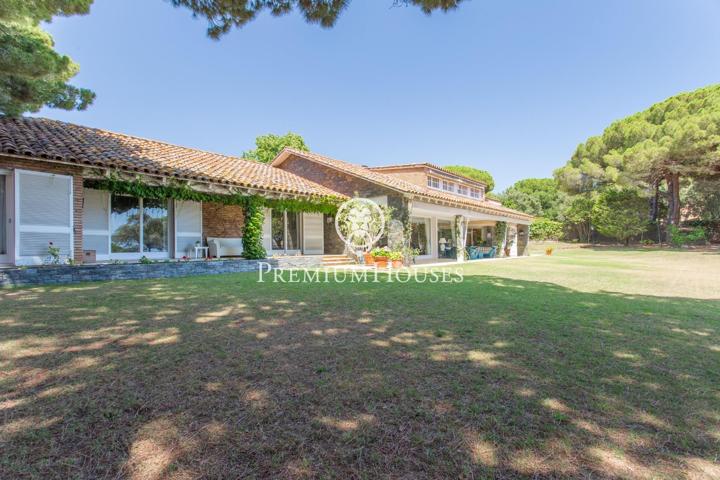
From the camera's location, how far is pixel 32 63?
9.10 m

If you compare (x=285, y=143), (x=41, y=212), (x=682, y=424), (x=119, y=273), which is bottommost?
(x=682, y=424)

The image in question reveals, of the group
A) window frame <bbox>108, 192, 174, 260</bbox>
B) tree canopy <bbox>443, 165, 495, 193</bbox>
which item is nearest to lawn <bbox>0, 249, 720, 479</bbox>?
window frame <bbox>108, 192, 174, 260</bbox>

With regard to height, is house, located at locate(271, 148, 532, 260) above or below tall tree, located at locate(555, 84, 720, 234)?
below

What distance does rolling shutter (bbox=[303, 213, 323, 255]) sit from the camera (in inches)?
682

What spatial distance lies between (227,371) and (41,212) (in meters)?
9.74

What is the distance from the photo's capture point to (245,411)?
2449 mm

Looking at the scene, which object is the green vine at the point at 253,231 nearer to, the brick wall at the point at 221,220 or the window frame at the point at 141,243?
the brick wall at the point at 221,220

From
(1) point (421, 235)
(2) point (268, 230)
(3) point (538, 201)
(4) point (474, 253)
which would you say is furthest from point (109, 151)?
(3) point (538, 201)

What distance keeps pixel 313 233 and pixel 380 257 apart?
413 cm

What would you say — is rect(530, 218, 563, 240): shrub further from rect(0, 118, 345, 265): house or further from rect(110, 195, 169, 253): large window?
rect(110, 195, 169, 253): large window

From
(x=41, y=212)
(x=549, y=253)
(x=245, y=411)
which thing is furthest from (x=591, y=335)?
(x=549, y=253)

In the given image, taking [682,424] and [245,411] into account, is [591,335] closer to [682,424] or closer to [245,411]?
[682,424]

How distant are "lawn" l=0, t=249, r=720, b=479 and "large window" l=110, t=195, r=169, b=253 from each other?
7009mm

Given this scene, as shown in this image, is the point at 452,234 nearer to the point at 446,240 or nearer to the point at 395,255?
the point at 446,240
